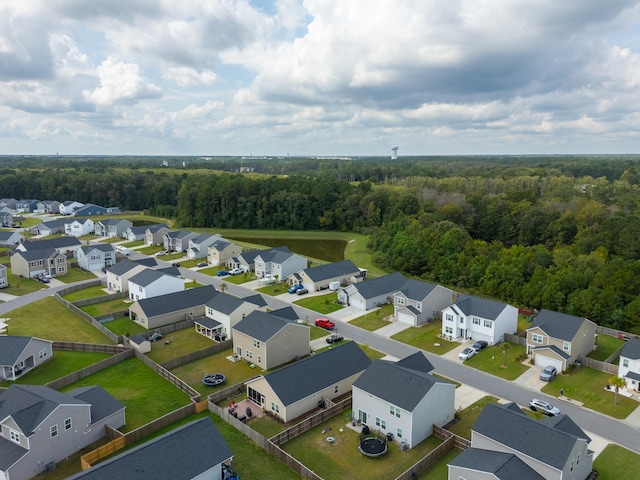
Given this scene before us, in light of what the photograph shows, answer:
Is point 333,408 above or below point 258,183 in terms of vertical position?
below

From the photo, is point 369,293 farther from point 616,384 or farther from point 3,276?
point 3,276

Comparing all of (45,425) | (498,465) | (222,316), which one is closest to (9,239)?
(222,316)

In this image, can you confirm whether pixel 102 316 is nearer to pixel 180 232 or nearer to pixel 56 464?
pixel 56 464

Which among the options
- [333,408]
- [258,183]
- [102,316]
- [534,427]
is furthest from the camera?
[258,183]

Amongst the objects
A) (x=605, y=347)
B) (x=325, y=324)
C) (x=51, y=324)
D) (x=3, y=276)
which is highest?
(x=3, y=276)

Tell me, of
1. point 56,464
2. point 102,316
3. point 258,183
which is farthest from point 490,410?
point 258,183

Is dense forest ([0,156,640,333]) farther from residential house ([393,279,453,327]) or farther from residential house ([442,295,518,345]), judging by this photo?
residential house ([393,279,453,327])

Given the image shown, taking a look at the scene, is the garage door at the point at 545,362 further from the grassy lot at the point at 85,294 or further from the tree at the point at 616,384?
the grassy lot at the point at 85,294
